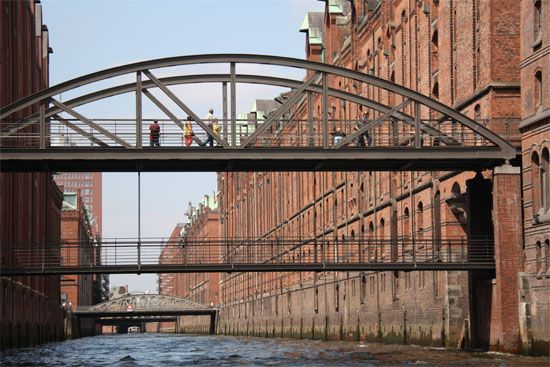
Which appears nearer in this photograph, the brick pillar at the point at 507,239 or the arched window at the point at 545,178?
the arched window at the point at 545,178

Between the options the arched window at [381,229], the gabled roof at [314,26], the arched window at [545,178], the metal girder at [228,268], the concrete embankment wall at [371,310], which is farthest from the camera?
the gabled roof at [314,26]

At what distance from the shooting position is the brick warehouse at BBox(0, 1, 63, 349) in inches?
2096

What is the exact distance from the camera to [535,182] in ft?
126

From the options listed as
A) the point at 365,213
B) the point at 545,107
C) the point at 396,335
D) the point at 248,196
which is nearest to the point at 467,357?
the point at 545,107

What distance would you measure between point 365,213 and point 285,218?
2972 cm

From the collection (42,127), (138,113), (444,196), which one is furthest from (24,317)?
(138,113)

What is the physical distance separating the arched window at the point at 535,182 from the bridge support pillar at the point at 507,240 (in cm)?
63

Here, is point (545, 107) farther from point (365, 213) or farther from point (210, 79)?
point (365, 213)

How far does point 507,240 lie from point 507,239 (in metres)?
0.03

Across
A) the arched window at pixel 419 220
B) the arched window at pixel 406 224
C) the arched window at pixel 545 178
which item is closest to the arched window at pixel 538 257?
the arched window at pixel 545 178

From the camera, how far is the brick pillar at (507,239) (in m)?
38.8

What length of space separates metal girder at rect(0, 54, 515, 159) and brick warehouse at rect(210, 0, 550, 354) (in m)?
1.58

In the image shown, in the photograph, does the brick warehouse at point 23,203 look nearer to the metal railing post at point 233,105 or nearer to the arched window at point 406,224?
the metal railing post at point 233,105

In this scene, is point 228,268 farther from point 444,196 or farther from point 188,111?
point 444,196
